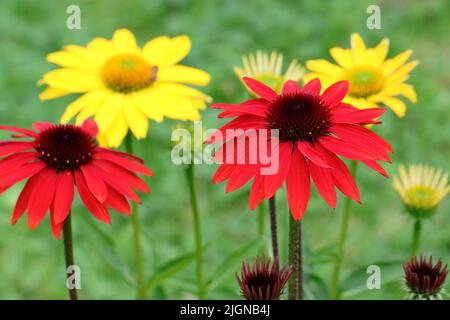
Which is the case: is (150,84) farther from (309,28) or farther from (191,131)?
(309,28)

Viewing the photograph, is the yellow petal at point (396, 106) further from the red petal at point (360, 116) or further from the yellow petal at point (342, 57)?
the red petal at point (360, 116)

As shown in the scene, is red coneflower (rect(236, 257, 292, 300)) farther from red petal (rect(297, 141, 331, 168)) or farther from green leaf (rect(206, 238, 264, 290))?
green leaf (rect(206, 238, 264, 290))

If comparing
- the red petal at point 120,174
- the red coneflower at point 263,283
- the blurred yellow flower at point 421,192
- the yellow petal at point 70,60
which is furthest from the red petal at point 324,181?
the yellow petal at point 70,60

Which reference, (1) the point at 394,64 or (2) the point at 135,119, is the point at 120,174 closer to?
(2) the point at 135,119

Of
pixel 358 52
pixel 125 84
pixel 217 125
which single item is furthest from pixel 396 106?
pixel 217 125

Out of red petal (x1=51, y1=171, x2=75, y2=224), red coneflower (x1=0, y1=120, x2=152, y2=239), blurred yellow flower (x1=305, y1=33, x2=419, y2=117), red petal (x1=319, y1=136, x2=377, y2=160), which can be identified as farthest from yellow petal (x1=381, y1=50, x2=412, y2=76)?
red petal (x1=51, y1=171, x2=75, y2=224)
